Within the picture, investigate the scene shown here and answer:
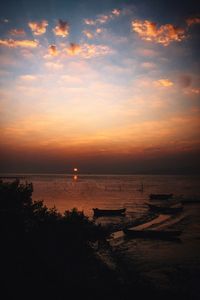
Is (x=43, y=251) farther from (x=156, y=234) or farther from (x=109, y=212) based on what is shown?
(x=109, y=212)

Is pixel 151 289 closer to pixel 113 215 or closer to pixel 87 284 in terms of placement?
pixel 87 284

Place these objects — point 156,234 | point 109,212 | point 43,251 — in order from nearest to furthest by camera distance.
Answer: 1. point 43,251
2. point 156,234
3. point 109,212

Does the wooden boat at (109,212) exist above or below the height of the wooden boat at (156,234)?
below

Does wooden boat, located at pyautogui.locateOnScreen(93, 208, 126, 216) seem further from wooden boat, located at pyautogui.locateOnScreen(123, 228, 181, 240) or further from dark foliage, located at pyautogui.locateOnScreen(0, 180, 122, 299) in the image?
dark foliage, located at pyautogui.locateOnScreen(0, 180, 122, 299)

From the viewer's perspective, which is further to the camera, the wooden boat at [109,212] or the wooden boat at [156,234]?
the wooden boat at [109,212]

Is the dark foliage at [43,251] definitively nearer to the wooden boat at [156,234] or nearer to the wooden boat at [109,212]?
the wooden boat at [156,234]

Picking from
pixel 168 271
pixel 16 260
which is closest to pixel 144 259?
pixel 168 271

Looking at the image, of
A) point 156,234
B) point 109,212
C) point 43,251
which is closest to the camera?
point 43,251

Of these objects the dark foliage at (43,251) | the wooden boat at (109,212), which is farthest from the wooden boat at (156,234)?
the wooden boat at (109,212)

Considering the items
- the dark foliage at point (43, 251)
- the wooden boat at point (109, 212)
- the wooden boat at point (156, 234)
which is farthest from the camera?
the wooden boat at point (109, 212)

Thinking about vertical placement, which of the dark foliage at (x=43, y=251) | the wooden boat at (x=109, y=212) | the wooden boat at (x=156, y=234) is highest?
the dark foliage at (x=43, y=251)

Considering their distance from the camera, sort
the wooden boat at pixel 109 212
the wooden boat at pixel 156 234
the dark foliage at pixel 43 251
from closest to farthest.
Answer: the dark foliage at pixel 43 251 → the wooden boat at pixel 156 234 → the wooden boat at pixel 109 212

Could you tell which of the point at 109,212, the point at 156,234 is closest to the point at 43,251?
the point at 156,234

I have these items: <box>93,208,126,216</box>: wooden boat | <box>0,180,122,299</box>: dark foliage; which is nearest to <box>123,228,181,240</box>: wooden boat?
<box>0,180,122,299</box>: dark foliage
